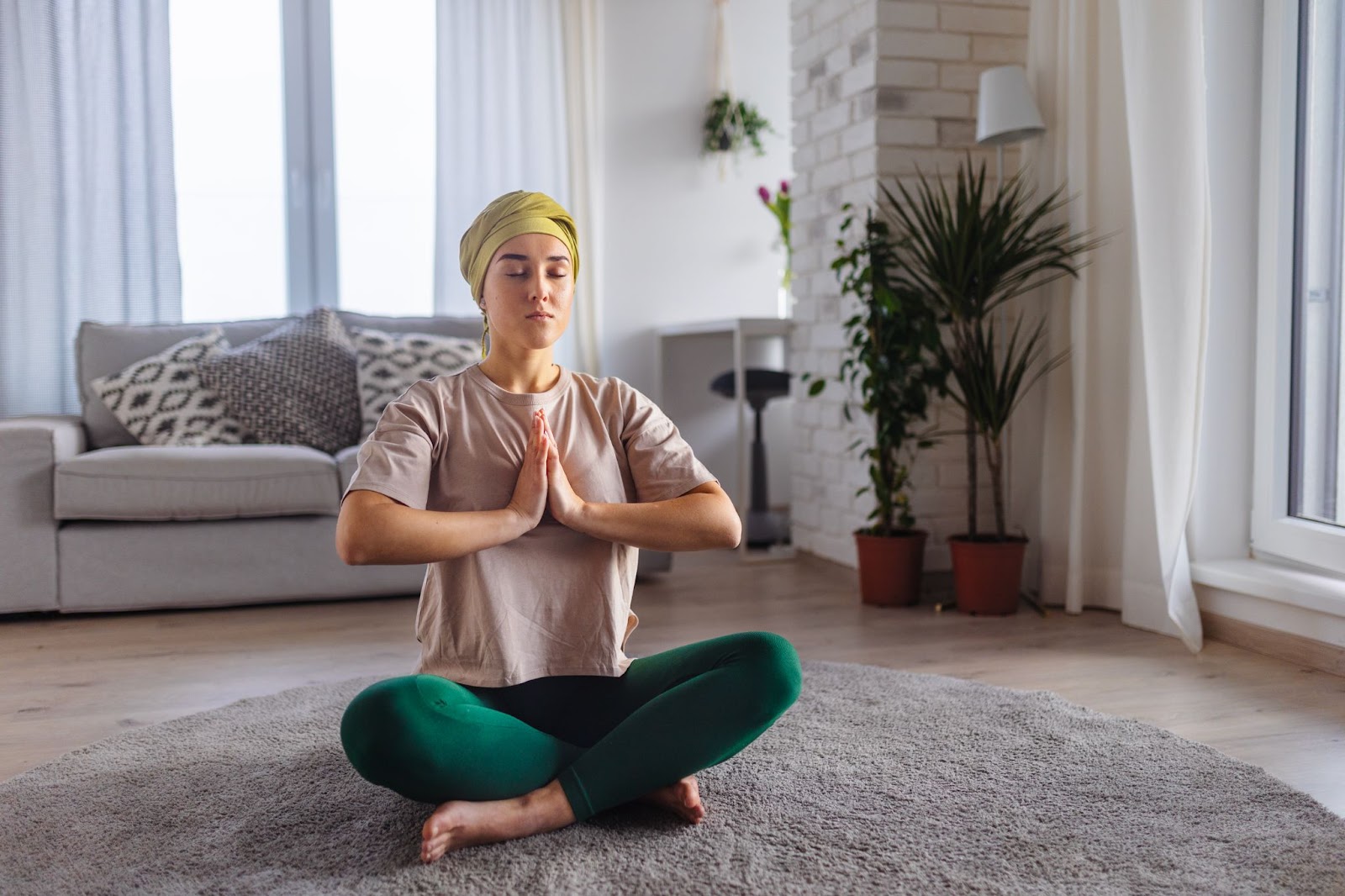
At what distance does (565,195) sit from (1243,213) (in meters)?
2.64

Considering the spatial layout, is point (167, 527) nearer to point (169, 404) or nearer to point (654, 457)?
point (169, 404)

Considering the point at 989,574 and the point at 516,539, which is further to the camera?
the point at 989,574

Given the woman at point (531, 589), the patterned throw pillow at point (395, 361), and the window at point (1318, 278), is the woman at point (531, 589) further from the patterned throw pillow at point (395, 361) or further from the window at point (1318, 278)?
the patterned throw pillow at point (395, 361)

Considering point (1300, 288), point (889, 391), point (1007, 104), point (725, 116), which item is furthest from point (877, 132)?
point (725, 116)

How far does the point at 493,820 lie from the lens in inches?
59.1

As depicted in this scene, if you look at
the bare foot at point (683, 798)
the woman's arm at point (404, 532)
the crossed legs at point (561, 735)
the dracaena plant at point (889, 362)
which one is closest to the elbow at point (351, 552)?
the woman's arm at point (404, 532)

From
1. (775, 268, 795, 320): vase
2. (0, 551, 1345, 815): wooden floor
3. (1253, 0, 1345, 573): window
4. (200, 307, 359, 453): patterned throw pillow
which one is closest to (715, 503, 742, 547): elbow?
(0, 551, 1345, 815): wooden floor

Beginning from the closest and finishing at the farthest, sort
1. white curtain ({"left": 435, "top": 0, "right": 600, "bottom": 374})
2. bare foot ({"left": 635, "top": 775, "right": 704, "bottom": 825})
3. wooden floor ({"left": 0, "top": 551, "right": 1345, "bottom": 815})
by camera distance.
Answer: bare foot ({"left": 635, "top": 775, "right": 704, "bottom": 825})
wooden floor ({"left": 0, "top": 551, "right": 1345, "bottom": 815})
white curtain ({"left": 435, "top": 0, "right": 600, "bottom": 374})

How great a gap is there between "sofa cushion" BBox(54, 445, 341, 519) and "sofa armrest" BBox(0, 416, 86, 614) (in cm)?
6

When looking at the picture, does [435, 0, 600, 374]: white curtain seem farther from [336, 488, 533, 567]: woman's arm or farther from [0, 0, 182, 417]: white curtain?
[336, 488, 533, 567]: woman's arm

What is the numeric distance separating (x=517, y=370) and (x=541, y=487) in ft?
0.69

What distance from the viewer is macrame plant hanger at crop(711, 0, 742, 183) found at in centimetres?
484

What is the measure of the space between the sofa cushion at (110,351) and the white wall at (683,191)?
1.61m

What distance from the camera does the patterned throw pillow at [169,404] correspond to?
11.6 feet
